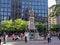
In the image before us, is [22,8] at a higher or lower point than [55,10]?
higher

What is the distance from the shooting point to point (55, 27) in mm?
111062

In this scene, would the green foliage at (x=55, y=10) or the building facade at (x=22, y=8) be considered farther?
the building facade at (x=22, y=8)

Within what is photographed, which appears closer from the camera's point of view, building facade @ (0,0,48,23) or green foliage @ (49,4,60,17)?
green foliage @ (49,4,60,17)

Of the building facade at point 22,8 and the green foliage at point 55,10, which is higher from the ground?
the building facade at point 22,8

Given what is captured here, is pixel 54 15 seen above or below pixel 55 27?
above

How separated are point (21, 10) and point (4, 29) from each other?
133 feet

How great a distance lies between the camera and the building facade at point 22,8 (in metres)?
136

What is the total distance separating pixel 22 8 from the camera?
451ft

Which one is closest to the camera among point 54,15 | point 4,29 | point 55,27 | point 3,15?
point 54,15

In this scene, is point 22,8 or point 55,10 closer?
point 55,10

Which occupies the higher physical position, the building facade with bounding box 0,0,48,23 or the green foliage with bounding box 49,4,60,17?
the building facade with bounding box 0,0,48,23

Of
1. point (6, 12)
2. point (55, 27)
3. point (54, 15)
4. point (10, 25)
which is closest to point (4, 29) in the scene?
point (10, 25)

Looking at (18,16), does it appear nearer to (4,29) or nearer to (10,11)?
(10,11)

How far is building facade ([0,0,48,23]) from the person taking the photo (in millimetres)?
135750
